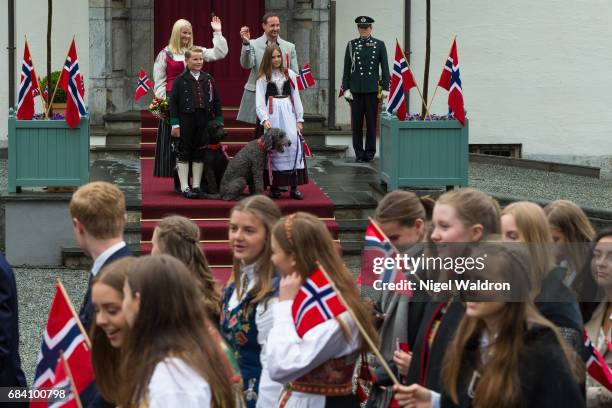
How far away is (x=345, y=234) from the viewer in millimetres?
13367

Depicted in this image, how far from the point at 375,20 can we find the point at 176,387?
15132mm

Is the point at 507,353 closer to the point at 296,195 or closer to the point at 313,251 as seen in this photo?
the point at 313,251

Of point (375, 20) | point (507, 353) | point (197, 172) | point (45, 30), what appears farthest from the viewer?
point (375, 20)

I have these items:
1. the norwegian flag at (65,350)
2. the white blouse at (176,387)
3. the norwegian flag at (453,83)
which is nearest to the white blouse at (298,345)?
the norwegian flag at (65,350)

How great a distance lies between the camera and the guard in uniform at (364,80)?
55.7 ft

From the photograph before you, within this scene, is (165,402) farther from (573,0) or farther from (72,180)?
(573,0)

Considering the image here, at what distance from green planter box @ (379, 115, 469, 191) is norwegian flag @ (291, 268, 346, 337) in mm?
8759

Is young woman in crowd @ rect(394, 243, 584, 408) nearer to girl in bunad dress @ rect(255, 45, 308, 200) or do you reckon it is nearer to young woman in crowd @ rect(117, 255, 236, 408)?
young woman in crowd @ rect(117, 255, 236, 408)

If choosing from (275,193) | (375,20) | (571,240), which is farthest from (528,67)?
(571,240)

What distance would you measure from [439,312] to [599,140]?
50.3 ft

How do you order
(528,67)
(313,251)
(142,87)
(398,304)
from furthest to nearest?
(528,67) < (142,87) < (398,304) < (313,251)

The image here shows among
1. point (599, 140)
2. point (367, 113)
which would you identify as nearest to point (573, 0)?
point (599, 140)

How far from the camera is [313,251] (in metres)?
5.31

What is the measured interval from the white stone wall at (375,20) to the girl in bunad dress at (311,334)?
43.9 ft
